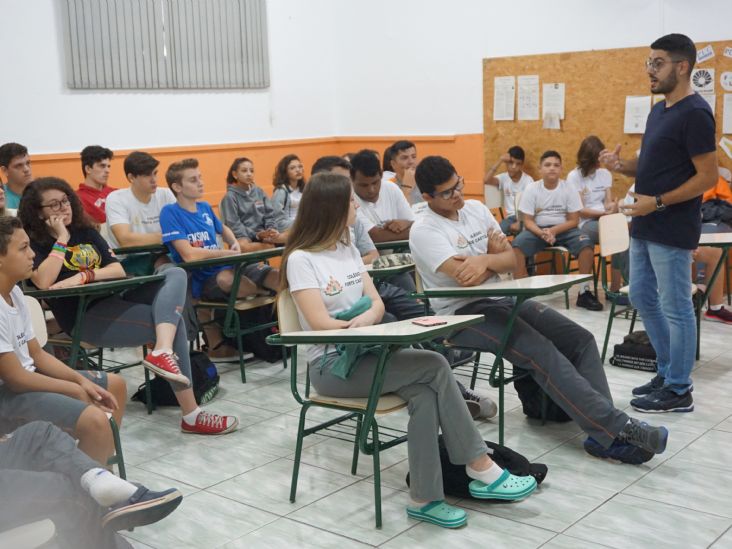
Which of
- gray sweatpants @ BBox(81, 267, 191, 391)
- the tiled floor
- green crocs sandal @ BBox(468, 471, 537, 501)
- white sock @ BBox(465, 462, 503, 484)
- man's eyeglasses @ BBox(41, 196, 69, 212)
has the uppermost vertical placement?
man's eyeglasses @ BBox(41, 196, 69, 212)

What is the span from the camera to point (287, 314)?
119 inches

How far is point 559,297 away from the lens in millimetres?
6551

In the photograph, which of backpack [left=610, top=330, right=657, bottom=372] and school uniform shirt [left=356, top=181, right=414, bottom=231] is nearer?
backpack [left=610, top=330, right=657, bottom=372]

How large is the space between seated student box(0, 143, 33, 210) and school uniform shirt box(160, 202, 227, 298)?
1141 mm

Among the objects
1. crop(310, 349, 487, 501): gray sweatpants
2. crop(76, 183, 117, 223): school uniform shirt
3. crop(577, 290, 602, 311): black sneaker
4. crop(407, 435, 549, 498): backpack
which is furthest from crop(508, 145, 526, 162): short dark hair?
crop(310, 349, 487, 501): gray sweatpants

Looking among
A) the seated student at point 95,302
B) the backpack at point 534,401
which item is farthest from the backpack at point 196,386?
the backpack at point 534,401

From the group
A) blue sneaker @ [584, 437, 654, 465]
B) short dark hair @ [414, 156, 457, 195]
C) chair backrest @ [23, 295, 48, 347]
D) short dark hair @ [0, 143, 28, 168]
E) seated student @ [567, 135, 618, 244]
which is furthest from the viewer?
seated student @ [567, 135, 618, 244]

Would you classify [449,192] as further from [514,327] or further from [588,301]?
[588,301]

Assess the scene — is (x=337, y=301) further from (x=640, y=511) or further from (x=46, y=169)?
(x=46, y=169)

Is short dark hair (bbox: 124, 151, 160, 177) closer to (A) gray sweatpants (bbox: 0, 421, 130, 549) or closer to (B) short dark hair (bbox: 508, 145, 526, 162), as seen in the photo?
(A) gray sweatpants (bbox: 0, 421, 130, 549)

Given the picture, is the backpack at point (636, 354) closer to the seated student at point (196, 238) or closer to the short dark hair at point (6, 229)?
the seated student at point (196, 238)

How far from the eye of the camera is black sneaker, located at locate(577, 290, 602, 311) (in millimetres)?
6012

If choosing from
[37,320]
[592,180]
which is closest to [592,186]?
[592,180]

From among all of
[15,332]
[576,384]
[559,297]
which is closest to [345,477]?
[576,384]
